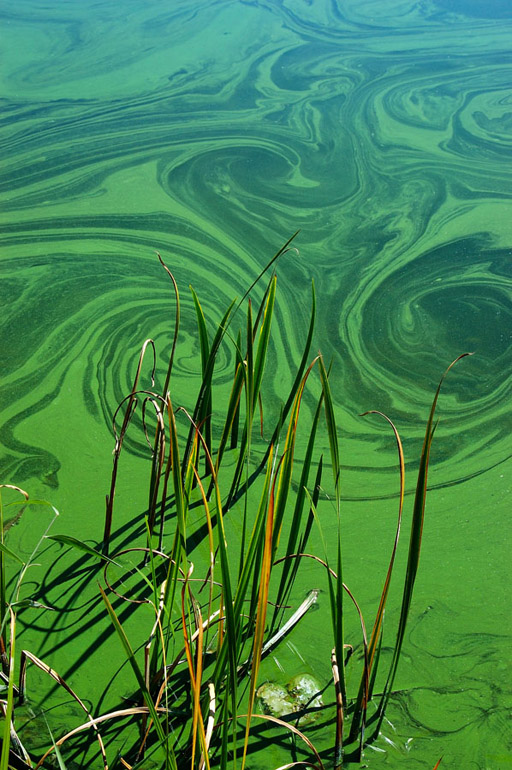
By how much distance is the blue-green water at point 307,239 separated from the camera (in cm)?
112

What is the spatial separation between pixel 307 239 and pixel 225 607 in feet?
4.41

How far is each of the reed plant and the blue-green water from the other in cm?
7

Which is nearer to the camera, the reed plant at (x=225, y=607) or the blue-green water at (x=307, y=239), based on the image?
the reed plant at (x=225, y=607)

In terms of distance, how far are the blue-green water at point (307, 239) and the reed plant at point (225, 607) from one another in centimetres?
7

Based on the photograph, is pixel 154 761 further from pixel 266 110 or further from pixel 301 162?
pixel 266 110

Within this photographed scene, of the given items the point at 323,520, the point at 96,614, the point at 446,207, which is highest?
the point at 446,207

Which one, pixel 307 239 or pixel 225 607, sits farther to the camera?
pixel 307 239

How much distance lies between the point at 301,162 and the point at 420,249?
0.53 meters

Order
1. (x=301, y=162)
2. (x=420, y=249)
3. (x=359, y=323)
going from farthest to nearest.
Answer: (x=301, y=162), (x=420, y=249), (x=359, y=323)

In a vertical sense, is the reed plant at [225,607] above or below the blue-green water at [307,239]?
below

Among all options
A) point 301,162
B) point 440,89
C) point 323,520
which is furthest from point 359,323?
point 440,89

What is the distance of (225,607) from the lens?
2.21ft

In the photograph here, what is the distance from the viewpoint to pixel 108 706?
92 centimetres

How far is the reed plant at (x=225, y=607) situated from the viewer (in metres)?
0.69
